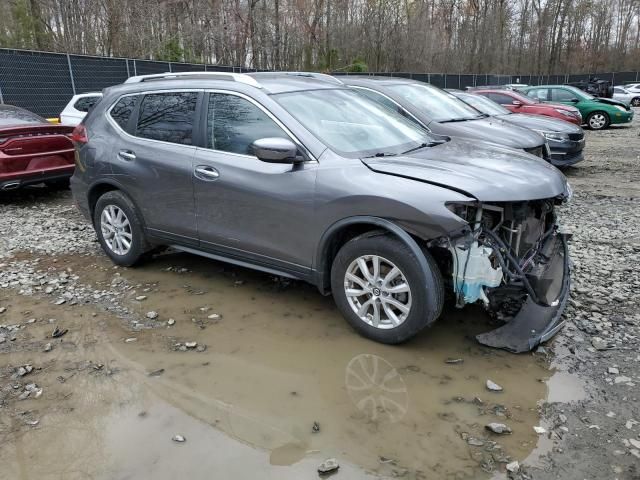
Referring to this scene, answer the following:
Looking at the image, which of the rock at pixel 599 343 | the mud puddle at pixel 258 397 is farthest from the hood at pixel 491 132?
the rock at pixel 599 343

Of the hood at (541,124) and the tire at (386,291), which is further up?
the hood at (541,124)

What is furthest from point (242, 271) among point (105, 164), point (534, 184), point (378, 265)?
point (534, 184)

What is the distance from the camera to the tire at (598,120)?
1842 cm

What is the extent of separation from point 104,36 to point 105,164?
19646 mm

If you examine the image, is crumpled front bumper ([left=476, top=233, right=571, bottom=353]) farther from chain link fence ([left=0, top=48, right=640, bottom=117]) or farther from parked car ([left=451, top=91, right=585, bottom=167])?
chain link fence ([left=0, top=48, right=640, bottom=117])

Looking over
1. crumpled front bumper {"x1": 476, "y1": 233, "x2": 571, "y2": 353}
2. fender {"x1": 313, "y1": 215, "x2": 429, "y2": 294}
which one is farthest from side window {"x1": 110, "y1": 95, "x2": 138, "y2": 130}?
crumpled front bumper {"x1": 476, "y1": 233, "x2": 571, "y2": 353}

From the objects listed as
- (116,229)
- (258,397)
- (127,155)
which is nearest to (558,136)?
(127,155)

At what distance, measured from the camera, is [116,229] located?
5301mm

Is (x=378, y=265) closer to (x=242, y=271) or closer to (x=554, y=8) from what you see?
(x=242, y=271)

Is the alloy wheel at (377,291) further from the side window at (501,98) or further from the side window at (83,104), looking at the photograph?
the side window at (501,98)

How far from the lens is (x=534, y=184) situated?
363cm

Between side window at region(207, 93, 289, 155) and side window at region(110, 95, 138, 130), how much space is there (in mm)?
1084

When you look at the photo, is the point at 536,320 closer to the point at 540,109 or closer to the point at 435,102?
the point at 435,102

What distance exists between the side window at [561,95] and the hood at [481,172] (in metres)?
15.7
